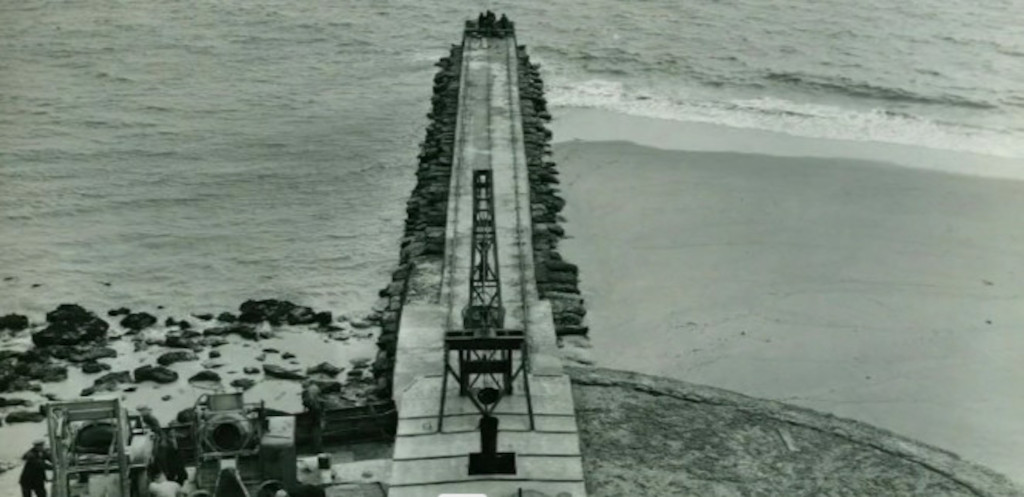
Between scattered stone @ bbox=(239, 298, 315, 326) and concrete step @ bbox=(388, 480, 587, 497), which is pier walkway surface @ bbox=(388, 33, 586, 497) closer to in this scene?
concrete step @ bbox=(388, 480, 587, 497)

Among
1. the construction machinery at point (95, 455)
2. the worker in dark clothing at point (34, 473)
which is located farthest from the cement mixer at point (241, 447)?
the worker in dark clothing at point (34, 473)

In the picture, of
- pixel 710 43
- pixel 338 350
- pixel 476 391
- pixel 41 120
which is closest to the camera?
pixel 476 391

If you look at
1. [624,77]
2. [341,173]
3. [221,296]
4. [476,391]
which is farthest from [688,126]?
[476,391]

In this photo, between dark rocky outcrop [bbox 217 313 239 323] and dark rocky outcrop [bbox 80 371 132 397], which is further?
dark rocky outcrop [bbox 217 313 239 323]

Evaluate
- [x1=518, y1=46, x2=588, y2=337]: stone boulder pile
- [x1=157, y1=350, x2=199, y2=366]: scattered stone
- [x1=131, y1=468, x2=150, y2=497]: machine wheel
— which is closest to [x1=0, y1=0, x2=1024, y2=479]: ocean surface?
[x1=157, y1=350, x2=199, y2=366]: scattered stone

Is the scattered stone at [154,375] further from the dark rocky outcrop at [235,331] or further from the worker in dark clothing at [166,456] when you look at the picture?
the worker in dark clothing at [166,456]

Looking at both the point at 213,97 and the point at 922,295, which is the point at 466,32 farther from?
the point at 922,295

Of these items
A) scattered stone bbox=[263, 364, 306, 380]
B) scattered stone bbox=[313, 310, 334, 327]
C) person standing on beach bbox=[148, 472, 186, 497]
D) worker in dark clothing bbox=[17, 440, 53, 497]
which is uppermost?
person standing on beach bbox=[148, 472, 186, 497]
